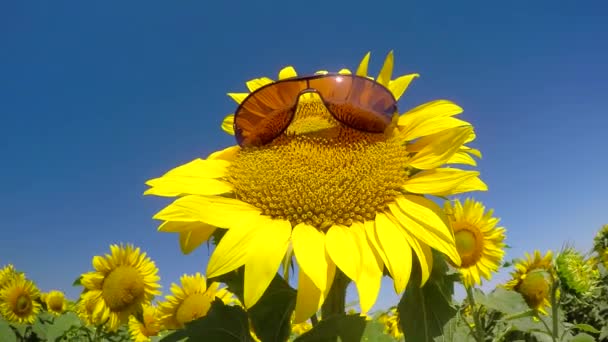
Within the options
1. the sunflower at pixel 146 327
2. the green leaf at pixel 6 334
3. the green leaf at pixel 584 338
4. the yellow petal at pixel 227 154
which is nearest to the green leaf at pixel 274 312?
the yellow petal at pixel 227 154

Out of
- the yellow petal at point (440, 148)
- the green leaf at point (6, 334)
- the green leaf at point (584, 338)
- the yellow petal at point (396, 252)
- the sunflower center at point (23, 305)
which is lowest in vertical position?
the green leaf at point (584, 338)

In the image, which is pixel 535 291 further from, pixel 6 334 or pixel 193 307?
pixel 6 334

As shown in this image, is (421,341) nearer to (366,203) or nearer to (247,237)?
(366,203)

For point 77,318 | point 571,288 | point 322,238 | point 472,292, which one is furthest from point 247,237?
point 77,318

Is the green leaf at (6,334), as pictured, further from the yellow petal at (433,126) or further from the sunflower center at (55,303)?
the yellow petal at (433,126)

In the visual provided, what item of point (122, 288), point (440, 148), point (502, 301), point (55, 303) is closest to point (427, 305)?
point (440, 148)

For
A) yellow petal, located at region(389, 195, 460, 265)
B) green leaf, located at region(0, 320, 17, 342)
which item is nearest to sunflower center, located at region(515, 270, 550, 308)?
yellow petal, located at region(389, 195, 460, 265)
